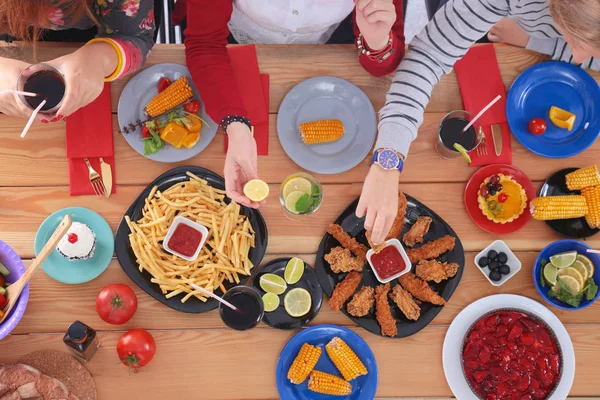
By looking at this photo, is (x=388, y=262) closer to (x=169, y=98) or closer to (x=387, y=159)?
(x=387, y=159)

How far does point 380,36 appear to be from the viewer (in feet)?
7.33

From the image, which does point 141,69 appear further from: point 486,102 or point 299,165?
point 486,102

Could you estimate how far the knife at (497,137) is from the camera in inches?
101

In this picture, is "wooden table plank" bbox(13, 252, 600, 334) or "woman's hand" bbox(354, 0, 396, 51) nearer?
"woman's hand" bbox(354, 0, 396, 51)

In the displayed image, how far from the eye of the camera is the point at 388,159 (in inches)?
90.3

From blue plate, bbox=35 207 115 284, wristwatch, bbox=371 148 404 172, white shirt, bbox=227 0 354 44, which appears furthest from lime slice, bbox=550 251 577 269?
blue plate, bbox=35 207 115 284

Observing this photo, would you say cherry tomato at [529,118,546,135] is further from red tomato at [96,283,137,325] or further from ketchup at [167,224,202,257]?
red tomato at [96,283,137,325]

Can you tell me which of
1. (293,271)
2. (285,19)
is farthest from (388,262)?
(285,19)

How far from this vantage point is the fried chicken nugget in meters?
2.35

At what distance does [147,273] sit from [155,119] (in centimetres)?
73

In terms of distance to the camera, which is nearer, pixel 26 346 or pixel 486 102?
pixel 26 346

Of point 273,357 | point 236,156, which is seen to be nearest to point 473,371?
point 273,357

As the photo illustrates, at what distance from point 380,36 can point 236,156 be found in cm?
85

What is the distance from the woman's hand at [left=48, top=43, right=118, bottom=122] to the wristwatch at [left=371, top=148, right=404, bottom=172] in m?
1.24
